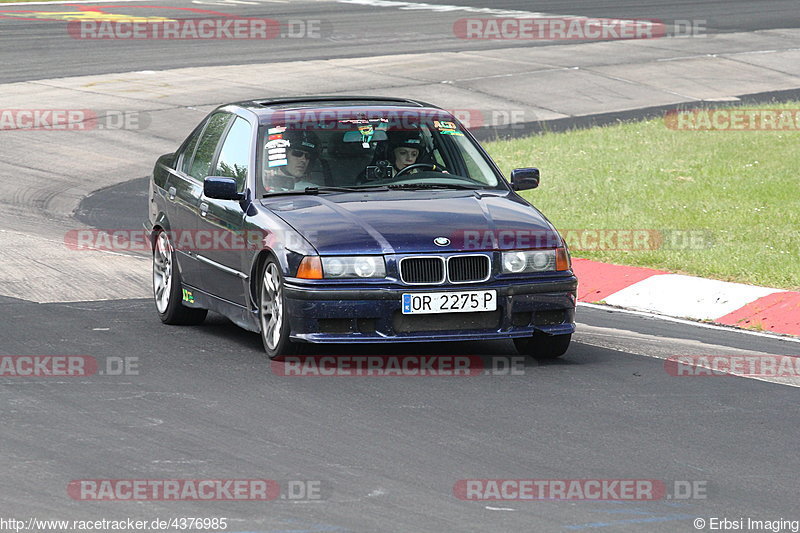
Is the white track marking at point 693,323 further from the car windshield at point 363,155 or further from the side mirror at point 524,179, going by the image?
the car windshield at point 363,155

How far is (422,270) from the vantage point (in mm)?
8930

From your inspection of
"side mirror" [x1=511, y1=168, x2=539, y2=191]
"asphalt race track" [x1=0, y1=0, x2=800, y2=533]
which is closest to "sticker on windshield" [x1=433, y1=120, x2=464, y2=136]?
"side mirror" [x1=511, y1=168, x2=539, y2=191]

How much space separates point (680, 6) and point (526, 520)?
3965 centimetres

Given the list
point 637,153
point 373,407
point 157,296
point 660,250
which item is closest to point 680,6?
point 637,153

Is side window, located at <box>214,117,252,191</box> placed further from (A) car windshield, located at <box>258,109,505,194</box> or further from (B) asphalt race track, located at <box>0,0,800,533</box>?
(B) asphalt race track, located at <box>0,0,800,533</box>

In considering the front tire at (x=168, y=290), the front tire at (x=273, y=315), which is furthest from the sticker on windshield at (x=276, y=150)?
A: the front tire at (x=168, y=290)

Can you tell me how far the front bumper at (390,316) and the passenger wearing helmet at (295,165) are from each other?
43.3 inches

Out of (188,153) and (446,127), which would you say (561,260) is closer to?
(446,127)

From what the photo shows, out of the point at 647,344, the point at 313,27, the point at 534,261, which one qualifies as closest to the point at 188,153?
the point at 534,261

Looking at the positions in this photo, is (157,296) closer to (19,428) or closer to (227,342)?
(227,342)

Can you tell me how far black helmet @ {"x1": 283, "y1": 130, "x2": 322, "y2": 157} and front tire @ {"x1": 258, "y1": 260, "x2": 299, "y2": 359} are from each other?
0.98 m

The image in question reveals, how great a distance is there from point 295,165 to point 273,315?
1162 millimetres

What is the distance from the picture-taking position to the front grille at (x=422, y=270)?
29.2 ft

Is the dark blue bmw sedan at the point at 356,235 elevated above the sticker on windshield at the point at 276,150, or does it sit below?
below
